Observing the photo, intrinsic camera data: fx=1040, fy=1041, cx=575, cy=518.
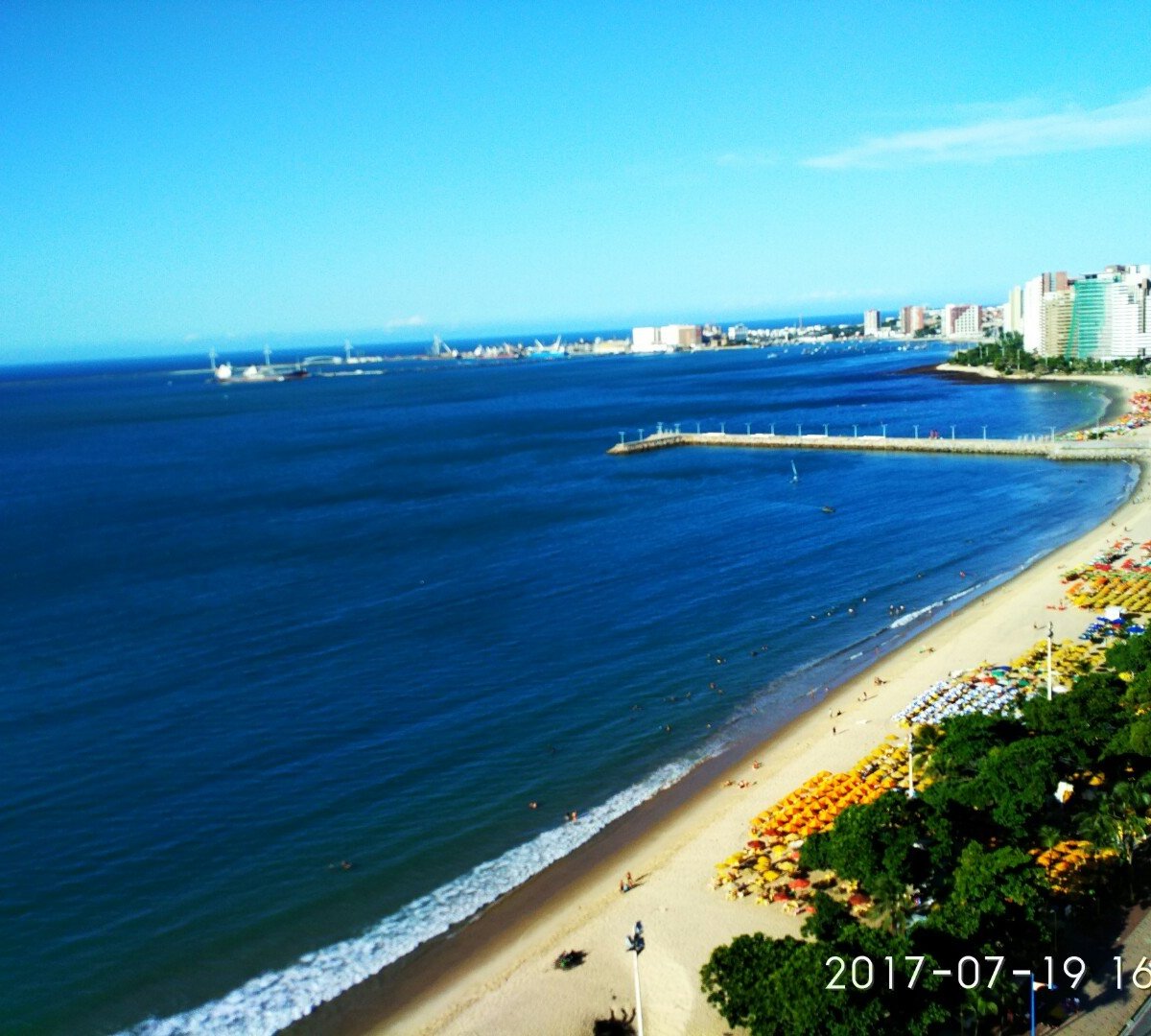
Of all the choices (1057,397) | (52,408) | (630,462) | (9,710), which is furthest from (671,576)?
(52,408)

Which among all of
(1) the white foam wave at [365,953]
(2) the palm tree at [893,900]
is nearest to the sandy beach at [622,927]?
(1) the white foam wave at [365,953]

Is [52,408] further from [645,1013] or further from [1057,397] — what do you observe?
[645,1013]

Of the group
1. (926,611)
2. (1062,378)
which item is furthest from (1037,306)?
(926,611)

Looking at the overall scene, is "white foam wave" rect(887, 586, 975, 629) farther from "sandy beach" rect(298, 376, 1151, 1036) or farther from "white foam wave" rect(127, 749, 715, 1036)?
"white foam wave" rect(127, 749, 715, 1036)

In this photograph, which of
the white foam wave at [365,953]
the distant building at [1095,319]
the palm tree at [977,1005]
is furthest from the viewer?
the distant building at [1095,319]

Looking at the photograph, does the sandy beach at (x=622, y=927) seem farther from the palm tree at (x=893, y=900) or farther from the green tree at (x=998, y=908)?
the green tree at (x=998, y=908)

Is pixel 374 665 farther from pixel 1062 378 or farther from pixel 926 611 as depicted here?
pixel 1062 378
